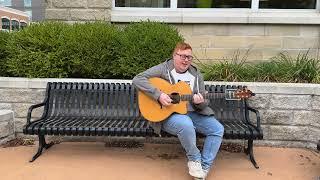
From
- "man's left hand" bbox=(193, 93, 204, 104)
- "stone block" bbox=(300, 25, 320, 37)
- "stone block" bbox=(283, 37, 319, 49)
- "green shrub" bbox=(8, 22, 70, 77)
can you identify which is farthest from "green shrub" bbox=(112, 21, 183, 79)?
"stone block" bbox=(300, 25, 320, 37)

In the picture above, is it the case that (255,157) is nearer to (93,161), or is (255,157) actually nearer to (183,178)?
(183,178)

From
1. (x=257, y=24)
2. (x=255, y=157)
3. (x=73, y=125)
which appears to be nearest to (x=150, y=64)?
(x=73, y=125)

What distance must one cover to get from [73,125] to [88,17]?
2.87 meters

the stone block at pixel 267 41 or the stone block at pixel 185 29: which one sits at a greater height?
the stone block at pixel 185 29

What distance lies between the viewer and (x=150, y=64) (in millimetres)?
5660

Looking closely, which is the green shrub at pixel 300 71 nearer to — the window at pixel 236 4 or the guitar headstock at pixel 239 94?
the guitar headstock at pixel 239 94

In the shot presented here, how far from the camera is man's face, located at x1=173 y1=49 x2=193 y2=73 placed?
4.39m

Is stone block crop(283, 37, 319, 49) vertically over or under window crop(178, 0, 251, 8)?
under

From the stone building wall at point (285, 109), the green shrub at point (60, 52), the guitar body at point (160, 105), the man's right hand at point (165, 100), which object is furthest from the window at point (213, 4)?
the man's right hand at point (165, 100)

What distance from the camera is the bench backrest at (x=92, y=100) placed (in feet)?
17.2

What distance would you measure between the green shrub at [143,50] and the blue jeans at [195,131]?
4.43 ft

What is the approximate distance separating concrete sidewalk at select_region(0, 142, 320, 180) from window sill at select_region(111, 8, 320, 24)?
2.55 metres

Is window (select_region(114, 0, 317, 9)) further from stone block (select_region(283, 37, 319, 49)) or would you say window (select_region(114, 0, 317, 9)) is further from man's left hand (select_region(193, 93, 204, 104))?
man's left hand (select_region(193, 93, 204, 104))

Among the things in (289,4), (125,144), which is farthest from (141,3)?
(125,144)
